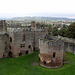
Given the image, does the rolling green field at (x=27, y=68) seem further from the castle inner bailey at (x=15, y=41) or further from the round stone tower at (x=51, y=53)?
the castle inner bailey at (x=15, y=41)

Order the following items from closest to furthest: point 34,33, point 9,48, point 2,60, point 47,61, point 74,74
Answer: point 74,74 < point 47,61 < point 2,60 < point 9,48 < point 34,33

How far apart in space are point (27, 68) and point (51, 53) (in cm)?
632

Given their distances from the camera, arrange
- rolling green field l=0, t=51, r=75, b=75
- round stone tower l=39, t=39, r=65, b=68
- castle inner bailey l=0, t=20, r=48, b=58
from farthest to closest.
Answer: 1. castle inner bailey l=0, t=20, r=48, b=58
2. round stone tower l=39, t=39, r=65, b=68
3. rolling green field l=0, t=51, r=75, b=75

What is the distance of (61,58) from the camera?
24.9 metres

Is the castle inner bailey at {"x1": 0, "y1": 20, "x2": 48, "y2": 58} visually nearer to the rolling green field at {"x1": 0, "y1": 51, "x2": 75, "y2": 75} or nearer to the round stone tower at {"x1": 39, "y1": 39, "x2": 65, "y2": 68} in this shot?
the rolling green field at {"x1": 0, "y1": 51, "x2": 75, "y2": 75}

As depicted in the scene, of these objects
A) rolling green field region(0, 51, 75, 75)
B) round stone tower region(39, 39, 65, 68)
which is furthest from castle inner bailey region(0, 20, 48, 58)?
round stone tower region(39, 39, 65, 68)

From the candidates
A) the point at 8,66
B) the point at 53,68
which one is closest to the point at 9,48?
the point at 8,66

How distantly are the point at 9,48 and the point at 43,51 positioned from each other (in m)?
11.1

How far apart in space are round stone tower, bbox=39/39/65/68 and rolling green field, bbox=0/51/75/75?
4.42ft

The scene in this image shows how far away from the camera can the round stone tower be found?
23.5m

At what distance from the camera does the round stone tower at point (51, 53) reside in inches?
926

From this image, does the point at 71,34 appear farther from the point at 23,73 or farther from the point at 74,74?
the point at 23,73

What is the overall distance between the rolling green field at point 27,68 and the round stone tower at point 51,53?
135 centimetres

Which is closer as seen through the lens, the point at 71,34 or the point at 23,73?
the point at 23,73
